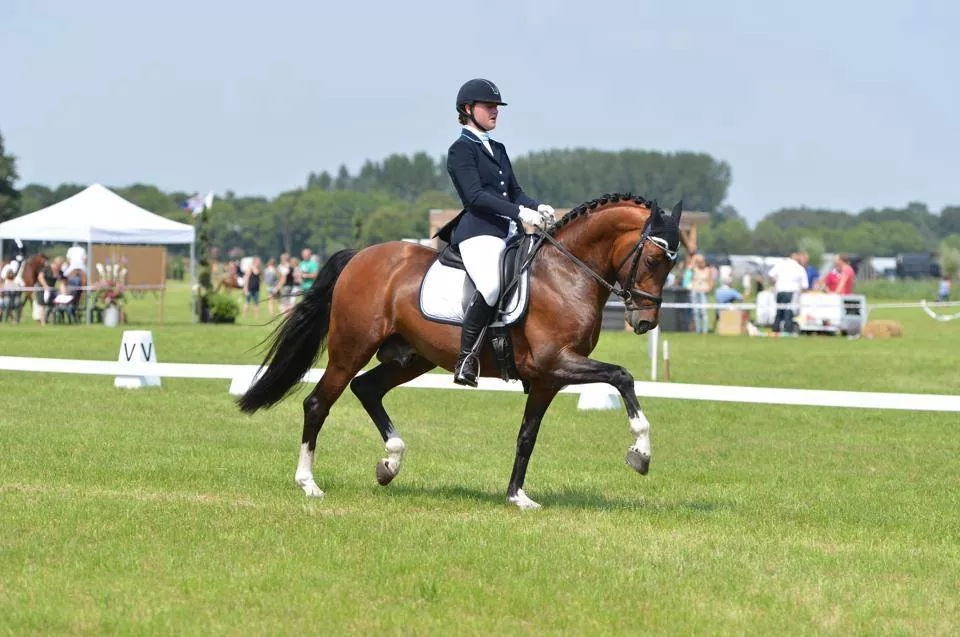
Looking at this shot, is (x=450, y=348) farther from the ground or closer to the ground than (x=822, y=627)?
farther from the ground

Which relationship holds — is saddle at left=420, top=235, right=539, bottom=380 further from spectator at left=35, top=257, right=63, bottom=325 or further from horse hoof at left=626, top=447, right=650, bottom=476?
spectator at left=35, top=257, right=63, bottom=325

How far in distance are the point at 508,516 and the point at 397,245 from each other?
2.37 m

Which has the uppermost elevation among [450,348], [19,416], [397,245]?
[397,245]

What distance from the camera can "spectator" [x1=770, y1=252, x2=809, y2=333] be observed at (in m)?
34.5

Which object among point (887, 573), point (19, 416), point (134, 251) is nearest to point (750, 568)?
point (887, 573)

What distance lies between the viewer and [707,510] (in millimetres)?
10023

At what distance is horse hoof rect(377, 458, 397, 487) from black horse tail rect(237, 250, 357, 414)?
47.0 inches

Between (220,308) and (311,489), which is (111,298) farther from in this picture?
(311,489)

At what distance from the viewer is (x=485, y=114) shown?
393 inches

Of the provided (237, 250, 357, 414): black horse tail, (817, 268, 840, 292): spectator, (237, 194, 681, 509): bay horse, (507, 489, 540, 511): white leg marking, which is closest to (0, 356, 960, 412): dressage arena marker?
(237, 250, 357, 414): black horse tail

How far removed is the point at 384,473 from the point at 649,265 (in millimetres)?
2453

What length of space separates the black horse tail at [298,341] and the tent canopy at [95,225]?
2511cm

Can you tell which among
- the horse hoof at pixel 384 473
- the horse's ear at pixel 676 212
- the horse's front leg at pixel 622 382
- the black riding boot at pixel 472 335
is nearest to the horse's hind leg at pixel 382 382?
the horse hoof at pixel 384 473

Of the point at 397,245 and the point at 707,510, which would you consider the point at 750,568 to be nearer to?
the point at 707,510
